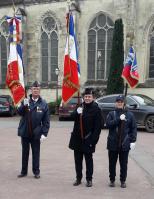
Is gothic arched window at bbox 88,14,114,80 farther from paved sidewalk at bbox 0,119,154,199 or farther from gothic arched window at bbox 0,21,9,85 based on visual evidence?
paved sidewalk at bbox 0,119,154,199

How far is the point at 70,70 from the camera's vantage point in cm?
737

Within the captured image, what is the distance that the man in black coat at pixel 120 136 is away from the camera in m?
6.50

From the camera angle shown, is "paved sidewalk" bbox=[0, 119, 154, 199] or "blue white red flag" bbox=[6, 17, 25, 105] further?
"blue white red flag" bbox=[6, 17, 25, 105]

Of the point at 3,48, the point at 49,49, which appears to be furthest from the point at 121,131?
the point at 3,48

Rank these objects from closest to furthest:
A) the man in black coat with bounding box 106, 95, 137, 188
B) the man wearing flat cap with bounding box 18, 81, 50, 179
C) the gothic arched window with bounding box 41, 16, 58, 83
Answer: the man in black coat with bounding box 106, 95, 137, 188 → the man wearing flat cap with bounding box 18, 81, 50, 179 → the gothic arched window with bounding box 41, 16, 58, 83

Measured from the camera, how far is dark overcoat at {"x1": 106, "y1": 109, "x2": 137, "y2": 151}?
650 centimetres

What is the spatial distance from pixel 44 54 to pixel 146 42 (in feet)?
29.0

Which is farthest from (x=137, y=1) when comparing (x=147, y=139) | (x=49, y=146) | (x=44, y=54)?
(x=49, y=146)

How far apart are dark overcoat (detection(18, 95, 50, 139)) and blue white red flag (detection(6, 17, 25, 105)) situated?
0.39 metres

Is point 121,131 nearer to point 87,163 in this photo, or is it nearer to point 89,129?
point 89,129

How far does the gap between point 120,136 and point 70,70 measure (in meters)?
1.79

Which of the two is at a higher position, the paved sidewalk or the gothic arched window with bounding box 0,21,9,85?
the gothic arched window with bounding box 0,21,9,85

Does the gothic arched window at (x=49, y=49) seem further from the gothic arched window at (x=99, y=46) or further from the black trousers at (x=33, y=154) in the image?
the black trousers at (x=33, y=154)

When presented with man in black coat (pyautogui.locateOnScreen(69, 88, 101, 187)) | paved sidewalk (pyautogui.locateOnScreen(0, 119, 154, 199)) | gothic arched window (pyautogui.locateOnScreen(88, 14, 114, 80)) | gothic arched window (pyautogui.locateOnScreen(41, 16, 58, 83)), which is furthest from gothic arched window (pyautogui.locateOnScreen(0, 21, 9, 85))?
man in black coat (pyautogui.locateOnScreen(69, 88, 101, 187))
